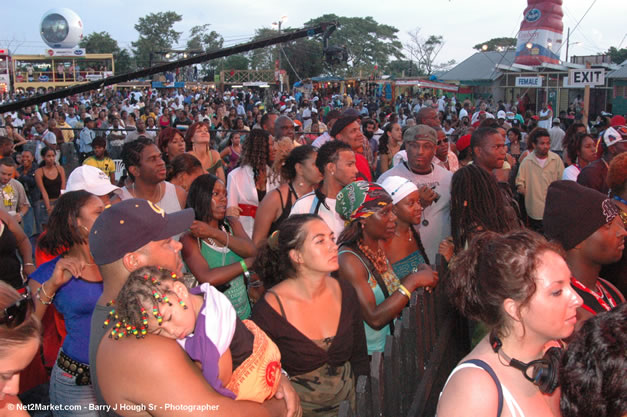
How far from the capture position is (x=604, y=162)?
5.80 meters

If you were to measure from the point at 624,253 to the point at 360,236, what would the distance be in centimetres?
182

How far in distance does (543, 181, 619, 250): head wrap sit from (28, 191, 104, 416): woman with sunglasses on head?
101 inches

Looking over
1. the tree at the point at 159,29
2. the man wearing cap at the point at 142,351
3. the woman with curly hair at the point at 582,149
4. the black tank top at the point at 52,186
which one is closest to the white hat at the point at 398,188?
the man wearing cap at the point at 142,351

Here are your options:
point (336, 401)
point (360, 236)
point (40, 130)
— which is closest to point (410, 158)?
point (360, 236)

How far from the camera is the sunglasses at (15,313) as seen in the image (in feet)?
6.10

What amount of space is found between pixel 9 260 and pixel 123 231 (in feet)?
8.51

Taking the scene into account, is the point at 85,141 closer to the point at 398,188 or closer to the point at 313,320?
the point at 398,188

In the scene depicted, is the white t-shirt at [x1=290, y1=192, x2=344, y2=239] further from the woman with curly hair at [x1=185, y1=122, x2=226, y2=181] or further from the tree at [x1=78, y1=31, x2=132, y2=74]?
the tree at [x1=78, y1=31, x2=132, y2=74]

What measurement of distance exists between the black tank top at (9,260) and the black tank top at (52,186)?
4.62 meters

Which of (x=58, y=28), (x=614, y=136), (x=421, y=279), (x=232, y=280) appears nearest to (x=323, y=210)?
(x=232, y=280)

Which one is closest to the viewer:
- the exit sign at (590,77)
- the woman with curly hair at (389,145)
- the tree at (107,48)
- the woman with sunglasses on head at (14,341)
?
the woman with sunglasses on head at (14,341)

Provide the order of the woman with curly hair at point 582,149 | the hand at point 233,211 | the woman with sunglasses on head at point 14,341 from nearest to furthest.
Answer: the woman with sunglasses on head at point 14,341 < the hand at point 233,211 < the woman with curly hair at point 582,149

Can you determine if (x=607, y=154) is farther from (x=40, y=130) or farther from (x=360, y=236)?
(x=40, y=130)

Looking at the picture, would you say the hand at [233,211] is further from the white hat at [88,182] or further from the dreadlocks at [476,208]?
the dreadlocks at [476,208]
